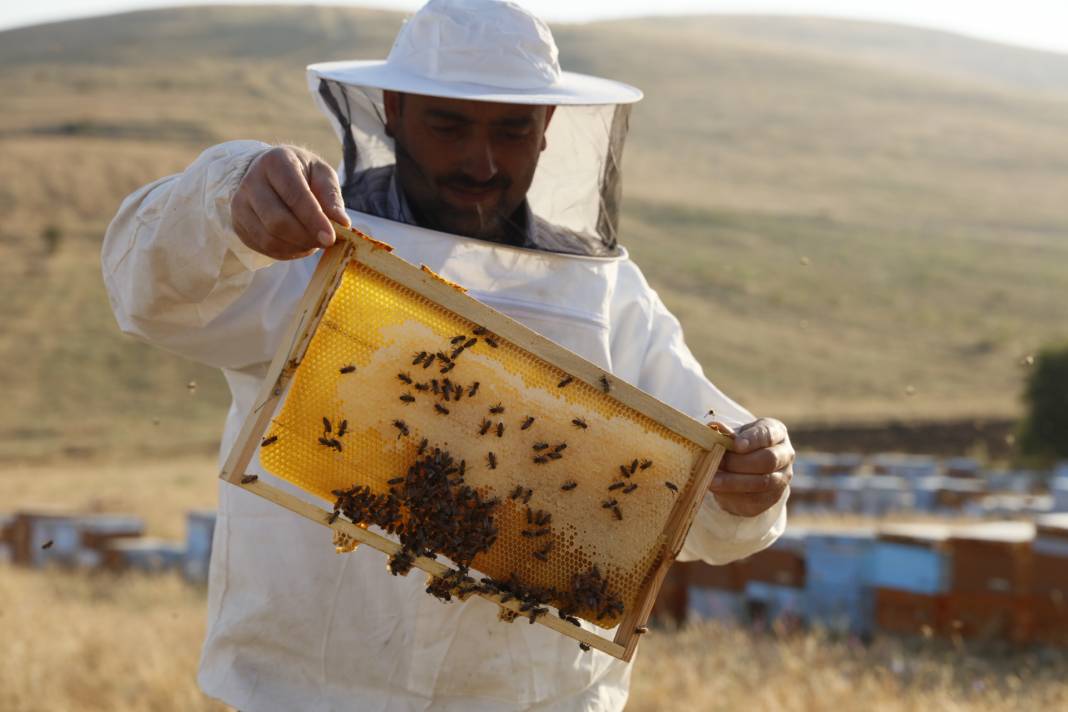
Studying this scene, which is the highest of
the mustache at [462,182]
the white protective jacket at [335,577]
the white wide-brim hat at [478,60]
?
the white wide-brim hat at [478,60]

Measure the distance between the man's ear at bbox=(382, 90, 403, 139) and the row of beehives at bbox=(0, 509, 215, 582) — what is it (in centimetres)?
813

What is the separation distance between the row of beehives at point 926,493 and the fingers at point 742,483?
9309 millimetres

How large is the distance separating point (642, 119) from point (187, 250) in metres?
72.2

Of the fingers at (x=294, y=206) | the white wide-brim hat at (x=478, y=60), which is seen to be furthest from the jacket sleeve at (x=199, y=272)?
the white wide-brim hat at (x=478, y=60)

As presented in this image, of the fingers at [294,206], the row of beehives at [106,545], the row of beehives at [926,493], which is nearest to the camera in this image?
the fingers at [294,206]

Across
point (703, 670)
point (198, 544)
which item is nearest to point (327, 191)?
point (703, 670)

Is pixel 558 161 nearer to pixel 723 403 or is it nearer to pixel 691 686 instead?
pixel 723 403

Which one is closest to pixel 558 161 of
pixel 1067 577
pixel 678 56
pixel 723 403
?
pixel 723 403

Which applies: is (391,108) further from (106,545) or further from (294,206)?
(106,545)

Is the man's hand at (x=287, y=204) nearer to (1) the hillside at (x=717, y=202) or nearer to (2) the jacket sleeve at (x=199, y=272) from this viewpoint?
(2) the jacket sleeve at (x=199, y=272)

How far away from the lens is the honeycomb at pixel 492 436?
2.85 metres

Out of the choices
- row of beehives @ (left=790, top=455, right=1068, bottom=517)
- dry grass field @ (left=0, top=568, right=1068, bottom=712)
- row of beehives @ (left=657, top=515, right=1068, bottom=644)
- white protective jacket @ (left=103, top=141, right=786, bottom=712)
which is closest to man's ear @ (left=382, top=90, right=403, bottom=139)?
white protective jacket @ (left=103, top=141, right=786, bottom=712)

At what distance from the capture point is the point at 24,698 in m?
6.27

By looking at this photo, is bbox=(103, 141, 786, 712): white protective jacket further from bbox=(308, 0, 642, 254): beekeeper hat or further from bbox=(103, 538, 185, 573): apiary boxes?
bbox=(103, 538, 185, 573): apiary boxes
